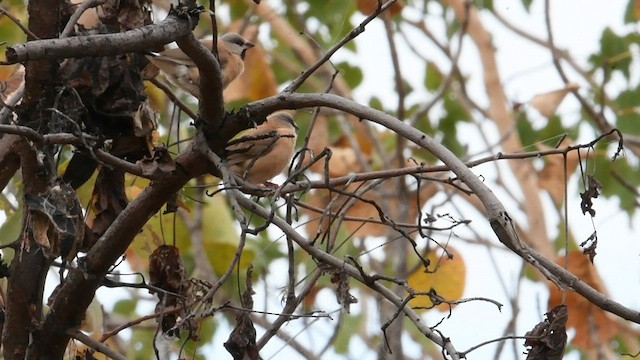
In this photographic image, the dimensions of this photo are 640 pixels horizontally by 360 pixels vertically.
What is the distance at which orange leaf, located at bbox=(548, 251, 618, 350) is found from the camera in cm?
401

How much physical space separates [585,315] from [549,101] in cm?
120

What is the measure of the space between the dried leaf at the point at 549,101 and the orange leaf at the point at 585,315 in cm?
95

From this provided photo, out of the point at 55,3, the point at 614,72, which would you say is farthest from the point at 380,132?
the point at 55,3

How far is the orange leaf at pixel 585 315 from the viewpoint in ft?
13.2

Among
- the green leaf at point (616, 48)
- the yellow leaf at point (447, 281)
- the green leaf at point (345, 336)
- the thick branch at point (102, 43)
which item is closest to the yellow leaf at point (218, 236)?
the green leaf at point (345, 336)

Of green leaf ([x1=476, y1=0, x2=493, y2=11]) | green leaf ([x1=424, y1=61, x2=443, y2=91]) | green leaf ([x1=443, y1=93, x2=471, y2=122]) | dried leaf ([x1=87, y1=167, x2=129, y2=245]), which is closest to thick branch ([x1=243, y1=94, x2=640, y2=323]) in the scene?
dried leaf ([x1=87, y1=167, x2=129, y2=245])

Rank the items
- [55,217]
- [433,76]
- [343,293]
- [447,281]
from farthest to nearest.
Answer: [433,76] < [447,281] < [343,293] < [55,217]

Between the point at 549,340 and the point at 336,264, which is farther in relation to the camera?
the point at 336,264

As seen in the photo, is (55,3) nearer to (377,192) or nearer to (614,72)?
(377,192)

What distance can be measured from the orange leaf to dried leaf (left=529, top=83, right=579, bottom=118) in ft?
3.12

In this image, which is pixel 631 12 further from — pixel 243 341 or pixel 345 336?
pixel 243 341

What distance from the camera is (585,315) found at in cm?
410

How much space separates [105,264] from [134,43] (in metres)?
0.59

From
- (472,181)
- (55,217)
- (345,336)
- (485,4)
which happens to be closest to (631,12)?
(485,4)
